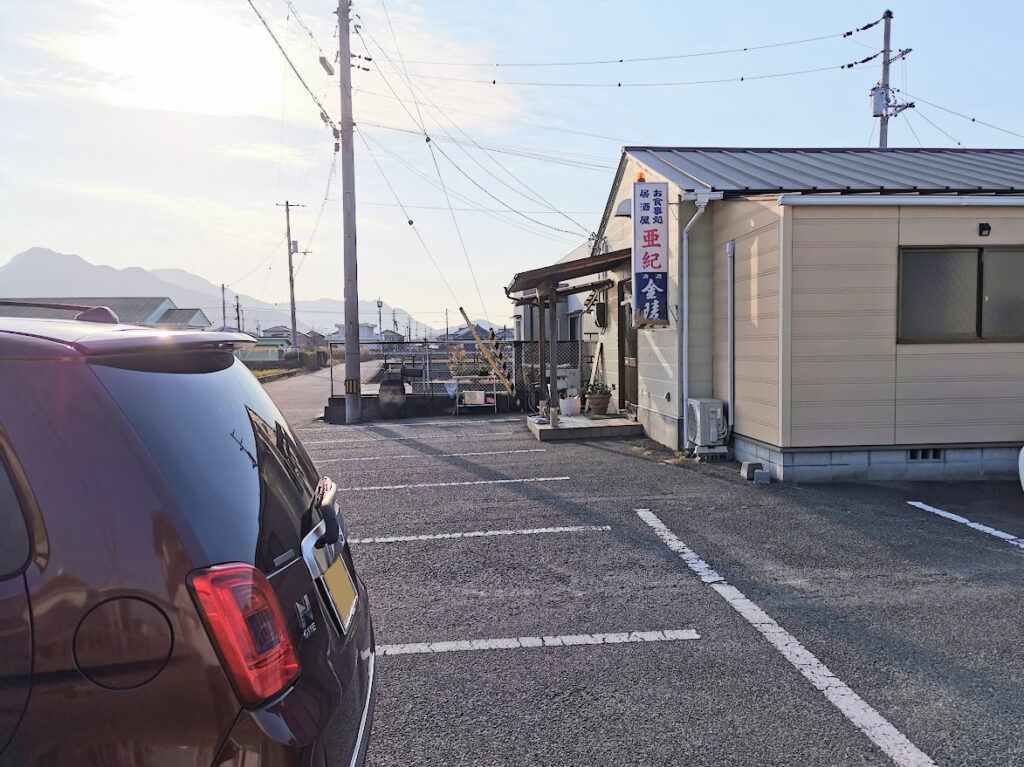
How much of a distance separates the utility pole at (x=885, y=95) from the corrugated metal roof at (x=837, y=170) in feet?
32.9

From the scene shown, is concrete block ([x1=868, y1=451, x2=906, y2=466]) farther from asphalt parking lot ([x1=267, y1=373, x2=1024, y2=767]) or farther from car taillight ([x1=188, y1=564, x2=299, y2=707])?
car taillight ([x1=188, y1=564, x2=299, y2=707])

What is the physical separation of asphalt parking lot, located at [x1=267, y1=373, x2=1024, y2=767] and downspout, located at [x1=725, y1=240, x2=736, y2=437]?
4.91ft

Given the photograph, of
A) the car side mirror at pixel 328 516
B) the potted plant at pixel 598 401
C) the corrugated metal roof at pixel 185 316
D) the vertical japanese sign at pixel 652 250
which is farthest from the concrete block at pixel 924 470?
the corrugated metal roof at pixel 185 316

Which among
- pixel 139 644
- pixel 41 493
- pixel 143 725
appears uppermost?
pixel 41 493

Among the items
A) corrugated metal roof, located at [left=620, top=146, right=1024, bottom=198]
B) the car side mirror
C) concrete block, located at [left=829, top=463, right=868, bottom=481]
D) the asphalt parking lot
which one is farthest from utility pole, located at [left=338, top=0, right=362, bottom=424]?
the car side mirror

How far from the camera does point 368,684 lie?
1.90m

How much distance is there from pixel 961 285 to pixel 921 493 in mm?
2303

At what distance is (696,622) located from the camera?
3.66m

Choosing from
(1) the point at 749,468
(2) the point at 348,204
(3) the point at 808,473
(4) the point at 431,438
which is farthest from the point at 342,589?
(2) the point at 348,204

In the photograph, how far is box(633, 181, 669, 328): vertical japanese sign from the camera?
870 centimetres

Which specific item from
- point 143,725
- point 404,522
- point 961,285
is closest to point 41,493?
point 143,725

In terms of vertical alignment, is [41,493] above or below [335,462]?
above

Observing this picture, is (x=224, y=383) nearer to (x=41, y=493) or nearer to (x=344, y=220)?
(x=41, y=493)

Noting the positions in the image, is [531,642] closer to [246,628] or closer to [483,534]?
[483,534]
